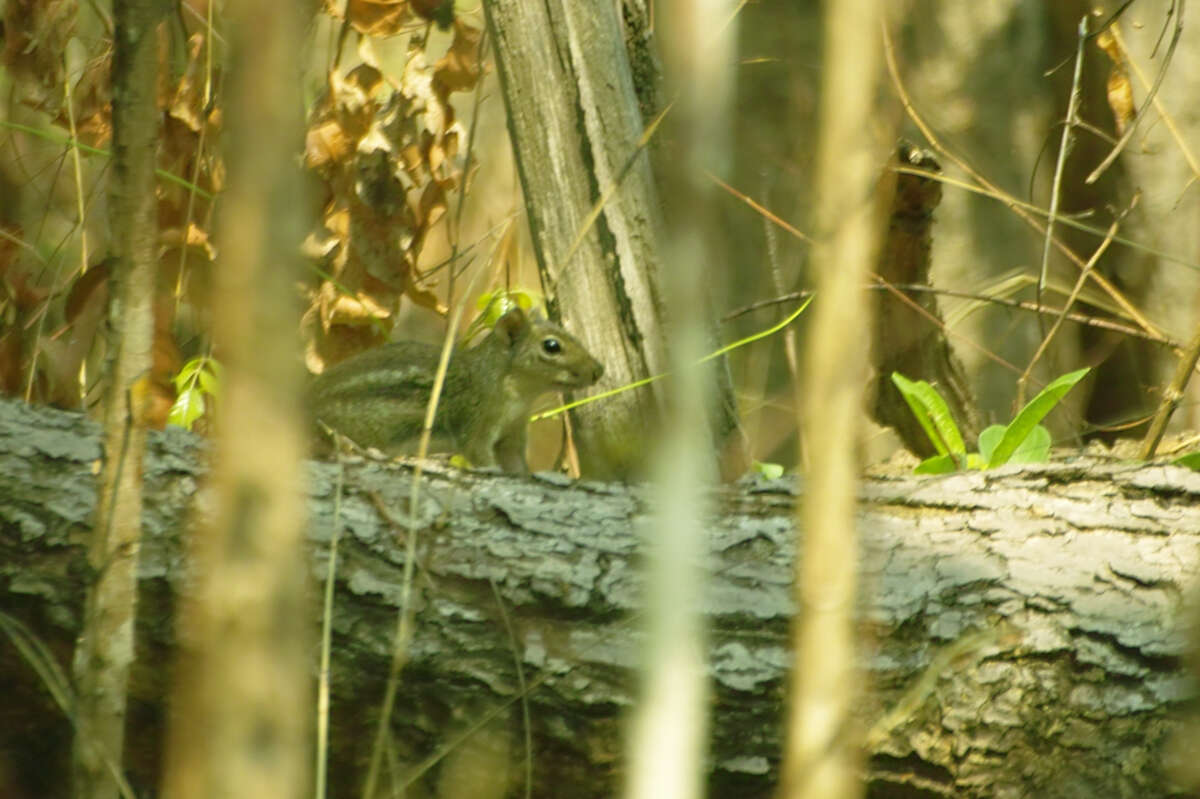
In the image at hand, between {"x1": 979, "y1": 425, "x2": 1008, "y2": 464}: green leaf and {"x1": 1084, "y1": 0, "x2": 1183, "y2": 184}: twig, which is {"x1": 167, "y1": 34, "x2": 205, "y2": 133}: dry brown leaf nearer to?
{"x1": 979, "y1": 425, "x2": 1008, "y2": 464}: green leaf

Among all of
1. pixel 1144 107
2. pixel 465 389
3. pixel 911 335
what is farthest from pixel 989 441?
pixel 465 389

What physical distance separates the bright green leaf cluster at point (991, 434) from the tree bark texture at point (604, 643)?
0.86m

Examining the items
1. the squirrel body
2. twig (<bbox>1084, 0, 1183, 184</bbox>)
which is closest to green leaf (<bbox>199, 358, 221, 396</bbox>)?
the squirrel body

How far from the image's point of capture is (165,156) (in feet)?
12.3

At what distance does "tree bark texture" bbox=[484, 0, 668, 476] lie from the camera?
10.5 ft

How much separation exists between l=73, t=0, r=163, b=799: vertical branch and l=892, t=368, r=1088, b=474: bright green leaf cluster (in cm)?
228

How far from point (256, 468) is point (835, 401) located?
0.34 m

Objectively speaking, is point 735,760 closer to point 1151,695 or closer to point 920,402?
point 1151,695

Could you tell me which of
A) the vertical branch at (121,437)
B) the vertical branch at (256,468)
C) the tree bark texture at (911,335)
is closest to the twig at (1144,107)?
the tree bark texture at (911,335)

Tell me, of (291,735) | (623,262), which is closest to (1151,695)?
(623,262)

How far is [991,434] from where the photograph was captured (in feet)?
11.1

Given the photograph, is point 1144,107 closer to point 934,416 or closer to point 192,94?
point 934,416

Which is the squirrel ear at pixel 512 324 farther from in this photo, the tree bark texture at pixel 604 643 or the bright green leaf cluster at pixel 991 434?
the tree bark texture at pixel 604 643

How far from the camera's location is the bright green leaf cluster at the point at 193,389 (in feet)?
11.5
